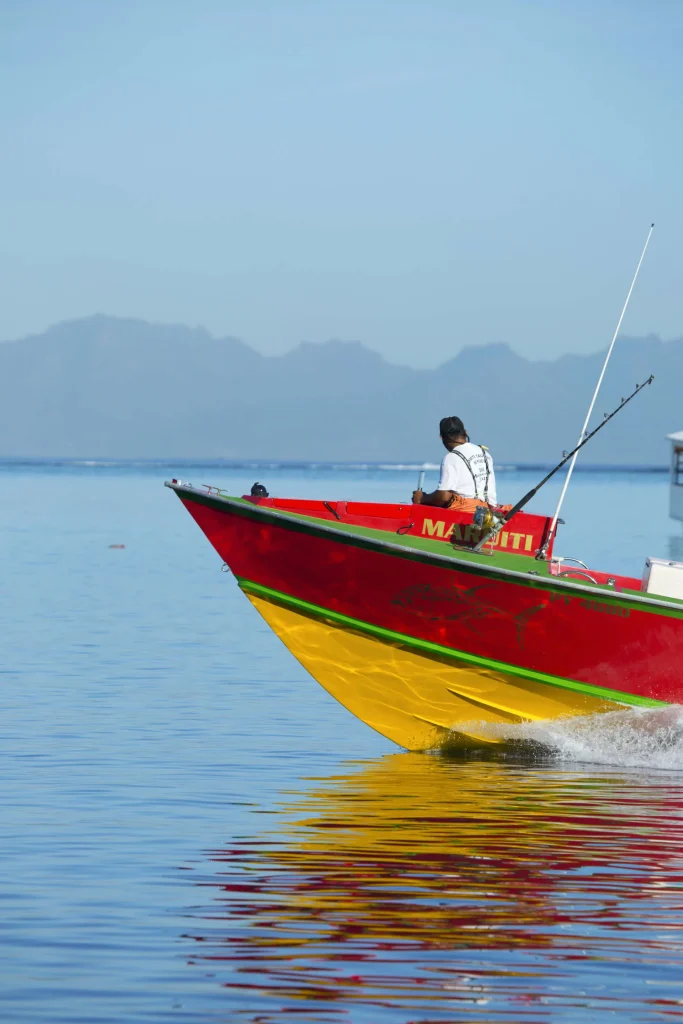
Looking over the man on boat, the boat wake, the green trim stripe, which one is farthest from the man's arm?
the boat wake

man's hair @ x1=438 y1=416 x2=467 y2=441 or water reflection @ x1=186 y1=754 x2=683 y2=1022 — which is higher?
man's hair @ x1=438 y1=416 x2=467 y2=441

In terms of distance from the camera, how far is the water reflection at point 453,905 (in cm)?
687

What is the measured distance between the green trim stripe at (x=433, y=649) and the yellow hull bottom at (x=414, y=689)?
0.05m

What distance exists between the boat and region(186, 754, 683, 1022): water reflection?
32.7 inches

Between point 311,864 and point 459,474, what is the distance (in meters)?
3.99

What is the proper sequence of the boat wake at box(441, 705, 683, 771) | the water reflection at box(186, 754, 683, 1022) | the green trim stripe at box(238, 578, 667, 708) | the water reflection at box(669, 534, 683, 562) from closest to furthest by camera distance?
the water reflection at box(186, 754, 683, 1022)
the green trim stripe at box(238, 578, 667, 708)
the boat wake at box(441, 705, 683, 771)
the water reflection at box(669, 534, 683, 562)

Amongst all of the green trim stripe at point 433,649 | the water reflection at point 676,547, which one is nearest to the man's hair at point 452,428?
the green trim stripe at point 433,649

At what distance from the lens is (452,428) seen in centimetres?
1239

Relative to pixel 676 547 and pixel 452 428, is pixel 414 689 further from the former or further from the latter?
pixel 676 547

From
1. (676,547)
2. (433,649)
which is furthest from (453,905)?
(676,547)

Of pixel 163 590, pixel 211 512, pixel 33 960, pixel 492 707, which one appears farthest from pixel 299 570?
pixel 163 590

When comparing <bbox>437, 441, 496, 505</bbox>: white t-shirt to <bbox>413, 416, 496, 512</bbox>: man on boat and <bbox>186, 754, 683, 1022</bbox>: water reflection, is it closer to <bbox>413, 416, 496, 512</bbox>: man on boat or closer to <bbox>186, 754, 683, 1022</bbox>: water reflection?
<bbox>413, 416, 496, 512</bbox>: man on boat

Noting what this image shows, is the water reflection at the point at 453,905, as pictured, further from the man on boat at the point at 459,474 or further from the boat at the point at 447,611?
the man on boat at the point at 459,474

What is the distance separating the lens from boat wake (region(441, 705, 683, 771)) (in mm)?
12461
